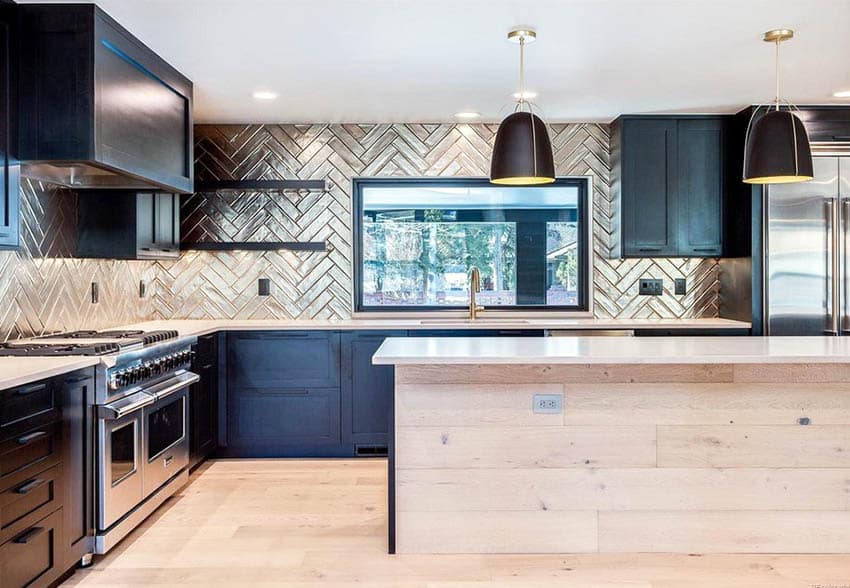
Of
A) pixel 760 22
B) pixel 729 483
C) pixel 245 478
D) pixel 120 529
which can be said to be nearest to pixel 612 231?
pixel 760 22

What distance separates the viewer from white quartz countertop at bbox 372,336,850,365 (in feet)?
8.75

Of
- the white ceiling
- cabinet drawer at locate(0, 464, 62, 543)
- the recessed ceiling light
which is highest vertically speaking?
the recessed ceiling light

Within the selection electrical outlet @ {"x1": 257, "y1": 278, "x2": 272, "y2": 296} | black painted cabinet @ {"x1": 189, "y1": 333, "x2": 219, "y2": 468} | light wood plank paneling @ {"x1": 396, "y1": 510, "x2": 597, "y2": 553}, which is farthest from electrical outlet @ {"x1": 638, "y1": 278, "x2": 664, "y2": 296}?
black painted cabinet @ {"x1": 189, "y1": 333, "x2": 219, "y2": 468}

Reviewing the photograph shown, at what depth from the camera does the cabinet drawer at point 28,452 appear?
2312 mm

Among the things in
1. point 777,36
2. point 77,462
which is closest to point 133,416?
point 77,462

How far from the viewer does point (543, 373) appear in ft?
9.66

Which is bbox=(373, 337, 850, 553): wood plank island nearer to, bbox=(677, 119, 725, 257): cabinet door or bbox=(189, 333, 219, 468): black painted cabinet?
bbox=(189, 333, 219, 468): black painted cabinet

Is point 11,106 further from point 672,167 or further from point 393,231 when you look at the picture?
point 672,167

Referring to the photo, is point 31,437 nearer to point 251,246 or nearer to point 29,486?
point 29,486

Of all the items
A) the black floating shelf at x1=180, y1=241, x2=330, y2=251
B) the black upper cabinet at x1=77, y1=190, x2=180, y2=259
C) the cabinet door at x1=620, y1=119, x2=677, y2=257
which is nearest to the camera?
the black upper cabinet at x1=77, y1=190, x2=180, y2=259

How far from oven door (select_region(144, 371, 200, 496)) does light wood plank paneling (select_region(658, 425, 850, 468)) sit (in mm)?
2391

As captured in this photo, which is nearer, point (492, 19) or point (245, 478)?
point (492, 19)

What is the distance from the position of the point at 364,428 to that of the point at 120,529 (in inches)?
73.5

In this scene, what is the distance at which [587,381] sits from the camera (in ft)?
9.67
